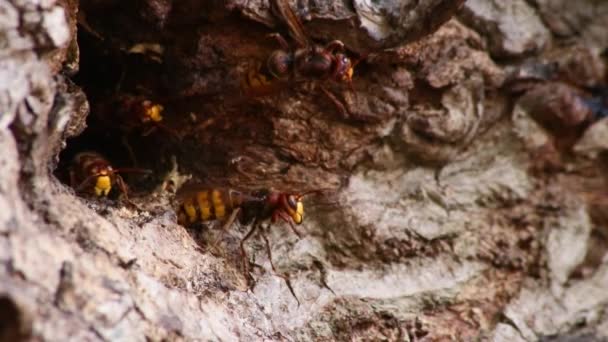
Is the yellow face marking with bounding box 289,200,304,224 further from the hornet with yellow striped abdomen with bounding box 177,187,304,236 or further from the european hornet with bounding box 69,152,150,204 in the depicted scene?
the european hornet with bounding box 69,152,150,204

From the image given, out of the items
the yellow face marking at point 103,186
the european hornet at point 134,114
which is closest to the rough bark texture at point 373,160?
the european hornet at point 134,114

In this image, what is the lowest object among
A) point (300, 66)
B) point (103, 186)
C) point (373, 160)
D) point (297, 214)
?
point (103, 186)

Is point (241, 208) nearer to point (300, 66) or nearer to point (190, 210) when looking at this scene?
point (190, 210)

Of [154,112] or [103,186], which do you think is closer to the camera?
[103,186]

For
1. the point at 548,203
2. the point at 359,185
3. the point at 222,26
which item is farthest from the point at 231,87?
the point at 548,203

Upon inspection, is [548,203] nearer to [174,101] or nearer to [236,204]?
[236,204]

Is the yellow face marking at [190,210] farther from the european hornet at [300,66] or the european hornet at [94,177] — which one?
the european hornet at [300,66]

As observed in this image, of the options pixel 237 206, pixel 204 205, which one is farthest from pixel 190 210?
pixel 237 206

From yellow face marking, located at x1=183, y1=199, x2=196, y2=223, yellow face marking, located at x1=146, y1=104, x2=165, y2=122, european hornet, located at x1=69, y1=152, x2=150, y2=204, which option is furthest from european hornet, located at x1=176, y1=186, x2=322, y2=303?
yellow face marking, located at x1=146, y1=104, x2=165, y2=122
